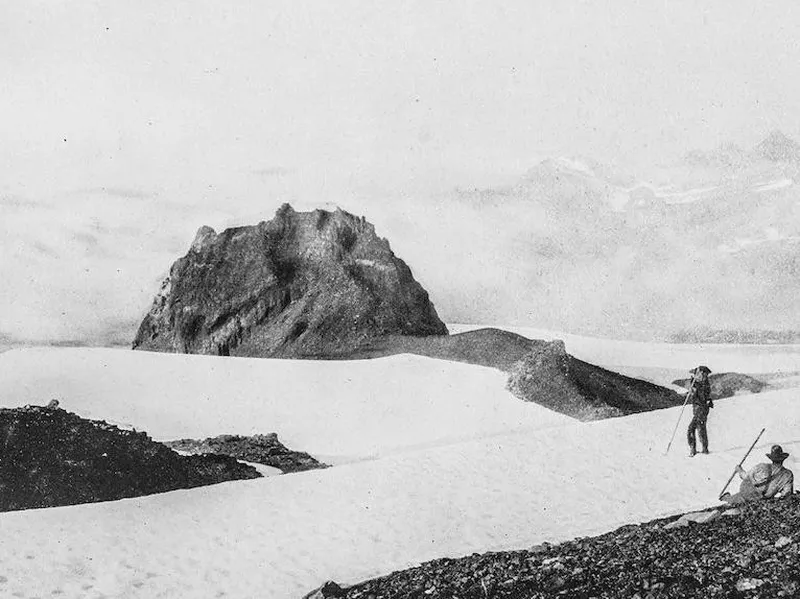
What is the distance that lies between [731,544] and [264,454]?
11.1 meters

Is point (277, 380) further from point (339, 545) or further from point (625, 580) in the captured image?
point (625, 580)

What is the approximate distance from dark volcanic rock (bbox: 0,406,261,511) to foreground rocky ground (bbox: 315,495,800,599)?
19.8 ft

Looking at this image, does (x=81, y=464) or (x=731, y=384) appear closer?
(x=81, y=464)

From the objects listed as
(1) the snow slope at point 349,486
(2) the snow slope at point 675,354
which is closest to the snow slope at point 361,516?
(1) the snow slope at point 349,486

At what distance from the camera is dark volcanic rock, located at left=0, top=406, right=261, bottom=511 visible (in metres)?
12.5

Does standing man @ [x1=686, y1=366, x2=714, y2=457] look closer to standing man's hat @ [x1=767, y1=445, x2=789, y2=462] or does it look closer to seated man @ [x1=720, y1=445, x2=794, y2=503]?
seated man @ [x1=720, y1=445, x2=794, y2=503]

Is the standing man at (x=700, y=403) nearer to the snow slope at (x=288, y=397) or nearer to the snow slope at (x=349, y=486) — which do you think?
the snow slope at (x=349, y=486)

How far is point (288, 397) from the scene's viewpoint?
20.2m

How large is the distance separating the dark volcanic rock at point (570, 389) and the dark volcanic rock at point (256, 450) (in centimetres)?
601

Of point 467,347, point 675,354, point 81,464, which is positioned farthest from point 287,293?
point 81,464

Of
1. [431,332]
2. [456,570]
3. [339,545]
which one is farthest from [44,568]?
[431,332]

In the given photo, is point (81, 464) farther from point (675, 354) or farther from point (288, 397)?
point (675, 354)

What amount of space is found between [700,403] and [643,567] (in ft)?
21.3

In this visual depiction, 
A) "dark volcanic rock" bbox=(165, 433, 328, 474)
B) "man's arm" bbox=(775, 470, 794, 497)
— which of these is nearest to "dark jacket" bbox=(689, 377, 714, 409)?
"man's arm" bbox=(775, 470, 794, 497)
